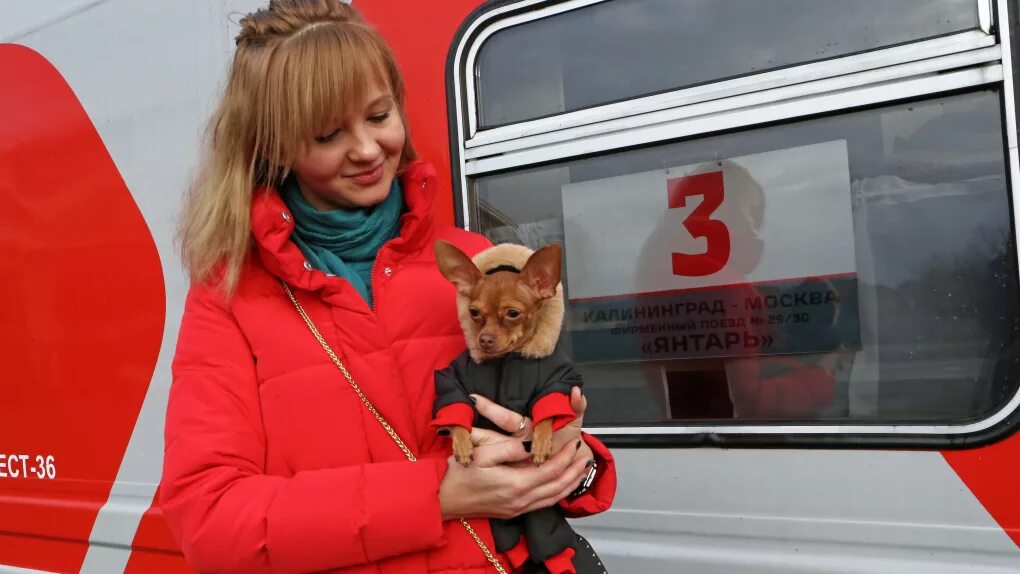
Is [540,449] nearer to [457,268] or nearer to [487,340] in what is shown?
[487,340]

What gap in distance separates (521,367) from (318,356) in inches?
12.7

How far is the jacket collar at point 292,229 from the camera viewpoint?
4.54 feet

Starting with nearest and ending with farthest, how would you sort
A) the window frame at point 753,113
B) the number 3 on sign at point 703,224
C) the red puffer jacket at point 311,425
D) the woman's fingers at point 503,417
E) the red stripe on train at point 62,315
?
the red puffer jacket at point 311,425 → the woman's fingers at point 503,417 → the window frame at point 753,113 → the number 3 on sign at point 703,224 → the red stripe on train at point 62,315

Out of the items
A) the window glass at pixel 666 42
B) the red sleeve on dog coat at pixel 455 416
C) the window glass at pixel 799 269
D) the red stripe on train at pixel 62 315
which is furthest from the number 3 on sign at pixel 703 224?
the red stripe on train at pixel 62 315

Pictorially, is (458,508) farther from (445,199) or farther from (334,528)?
(445,199)

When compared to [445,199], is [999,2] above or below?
above

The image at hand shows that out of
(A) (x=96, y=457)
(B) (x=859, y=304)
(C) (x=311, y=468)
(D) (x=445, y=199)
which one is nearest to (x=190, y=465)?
(C) (x=311, y=468)

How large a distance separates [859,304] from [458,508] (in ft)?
2.93

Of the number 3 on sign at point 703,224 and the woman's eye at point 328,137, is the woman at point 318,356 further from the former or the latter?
the number 3 on sign at point 703,224

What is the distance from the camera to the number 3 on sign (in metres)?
1.84

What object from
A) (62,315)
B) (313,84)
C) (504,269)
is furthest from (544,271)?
(62,315)

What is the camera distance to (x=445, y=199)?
2189 mm

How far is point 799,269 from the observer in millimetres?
1760

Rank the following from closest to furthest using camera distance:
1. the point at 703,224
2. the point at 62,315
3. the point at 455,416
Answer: the point at 455,416 → the point at 703,224 → the point at 62,315
